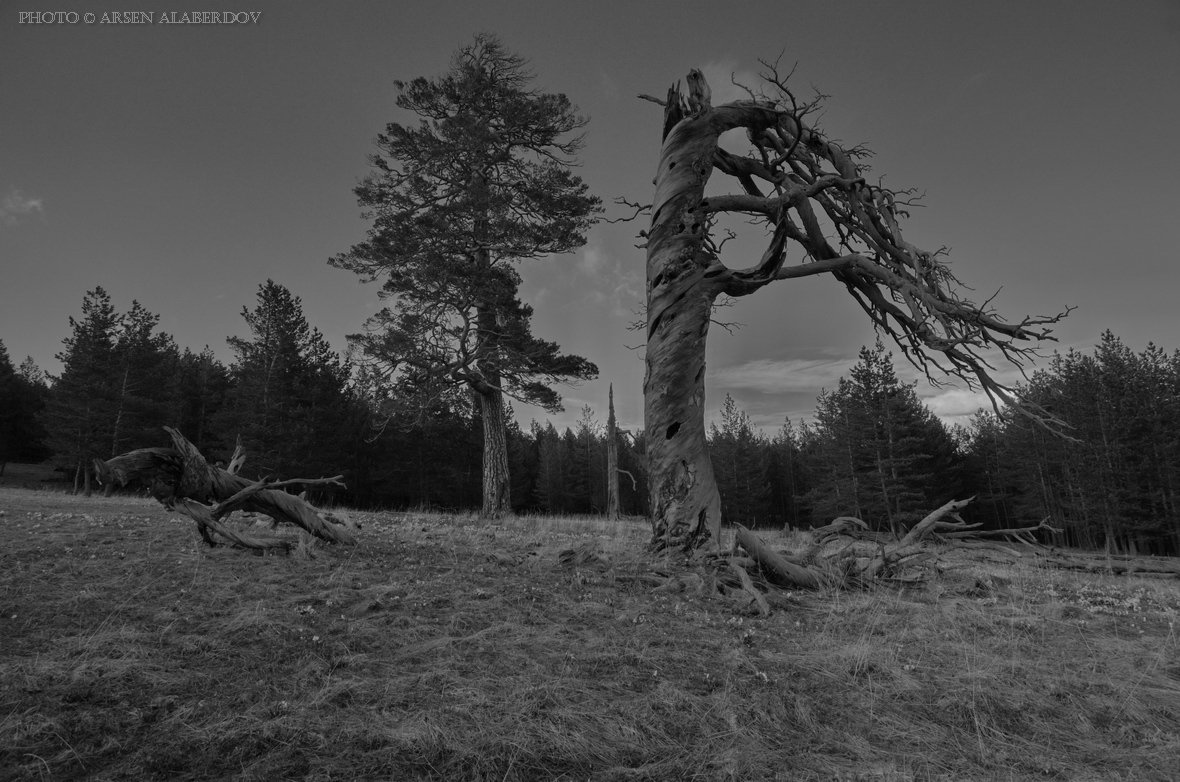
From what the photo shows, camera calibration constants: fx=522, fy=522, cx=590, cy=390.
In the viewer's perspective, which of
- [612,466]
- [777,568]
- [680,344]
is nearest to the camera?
[777,568]

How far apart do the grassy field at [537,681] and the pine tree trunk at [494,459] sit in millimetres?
12545

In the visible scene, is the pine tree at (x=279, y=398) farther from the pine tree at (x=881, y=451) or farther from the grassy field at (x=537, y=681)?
the pine tree at (x=881, y=451)

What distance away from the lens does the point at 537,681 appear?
319 cm

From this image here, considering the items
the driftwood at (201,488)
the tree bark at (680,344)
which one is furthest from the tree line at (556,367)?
the driftwood at (201,488)

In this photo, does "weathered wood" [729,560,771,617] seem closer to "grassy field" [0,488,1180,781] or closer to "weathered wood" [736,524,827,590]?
"grassy field" [0,488,1180,781]

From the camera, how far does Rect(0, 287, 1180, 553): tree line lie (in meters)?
33.3

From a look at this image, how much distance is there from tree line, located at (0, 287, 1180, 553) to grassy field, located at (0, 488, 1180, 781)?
540 inches

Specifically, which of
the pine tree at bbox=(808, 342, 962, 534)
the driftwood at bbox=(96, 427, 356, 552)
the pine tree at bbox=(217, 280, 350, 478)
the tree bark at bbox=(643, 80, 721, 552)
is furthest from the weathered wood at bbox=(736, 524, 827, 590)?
the pine tree at bbox=(808, 342, 962, 534)

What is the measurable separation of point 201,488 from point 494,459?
12431 mm

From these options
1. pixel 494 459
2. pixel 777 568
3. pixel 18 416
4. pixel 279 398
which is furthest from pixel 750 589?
pixel 18 416

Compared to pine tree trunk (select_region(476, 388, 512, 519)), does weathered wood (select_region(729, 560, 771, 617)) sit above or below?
below

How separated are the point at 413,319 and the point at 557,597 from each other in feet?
46.5

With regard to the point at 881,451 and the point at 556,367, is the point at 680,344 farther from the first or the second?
the point at 881,451

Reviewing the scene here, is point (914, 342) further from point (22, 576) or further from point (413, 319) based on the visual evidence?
point (413, 319)
